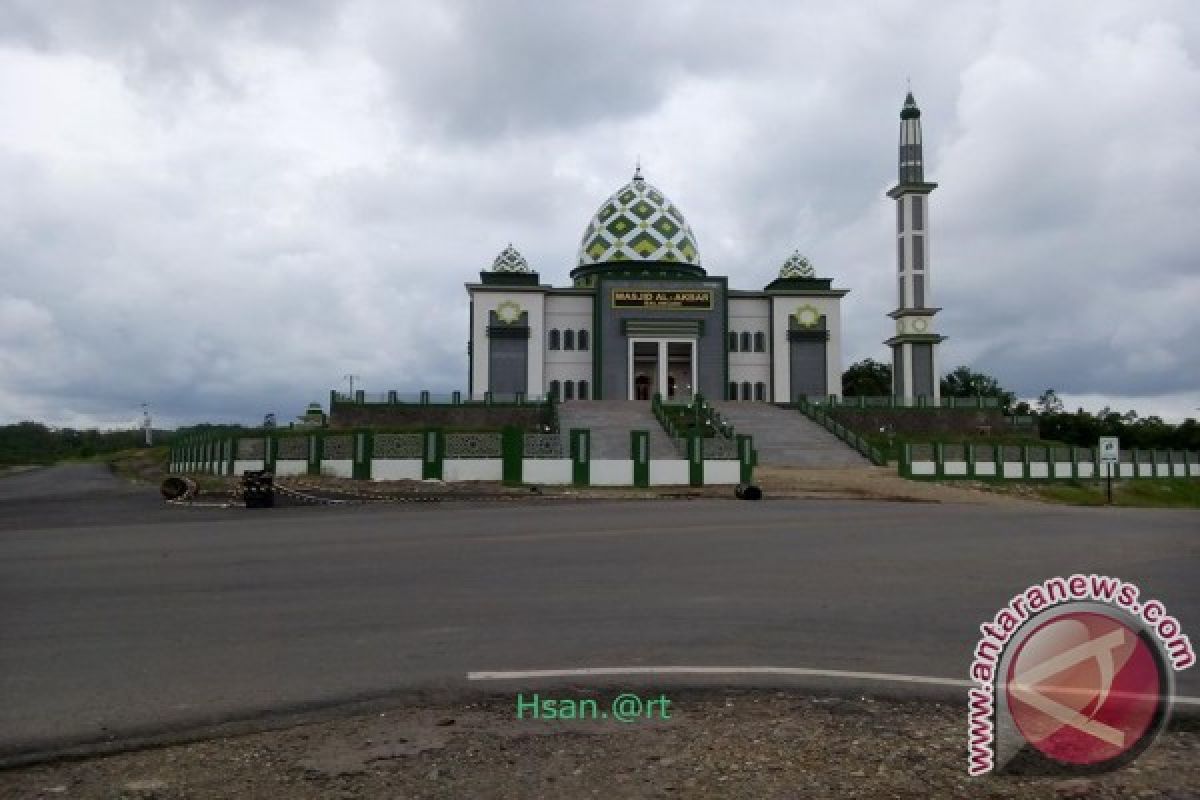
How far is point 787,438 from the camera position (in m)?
37.2

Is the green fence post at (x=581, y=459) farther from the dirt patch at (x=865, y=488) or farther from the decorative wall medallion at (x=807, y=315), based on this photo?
the decorative wall medallion at (x=807, y=315)

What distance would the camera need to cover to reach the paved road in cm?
509

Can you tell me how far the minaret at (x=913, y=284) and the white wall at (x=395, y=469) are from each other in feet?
107

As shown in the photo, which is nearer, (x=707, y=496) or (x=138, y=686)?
(x=138, y=686)

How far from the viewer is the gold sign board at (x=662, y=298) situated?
52.1 meters

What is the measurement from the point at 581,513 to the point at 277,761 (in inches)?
475

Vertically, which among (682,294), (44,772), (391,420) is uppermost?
(682,294)

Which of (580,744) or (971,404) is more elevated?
(971,404)

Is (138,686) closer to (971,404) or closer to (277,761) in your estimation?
(277,761)

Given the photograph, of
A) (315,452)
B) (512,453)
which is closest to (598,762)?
(512,453)

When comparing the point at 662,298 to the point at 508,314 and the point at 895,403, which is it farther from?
the point at 895,403

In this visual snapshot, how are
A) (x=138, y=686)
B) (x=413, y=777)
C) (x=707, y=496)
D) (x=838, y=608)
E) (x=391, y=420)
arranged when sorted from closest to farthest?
(x=413, y=777) < (x=138, y=686) < (x=838, y=608) < (x=707, y=496) < (x=391, y=420)

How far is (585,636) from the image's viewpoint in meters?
6.11

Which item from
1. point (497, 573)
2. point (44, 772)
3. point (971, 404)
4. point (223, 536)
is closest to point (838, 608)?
point (497, 573)
